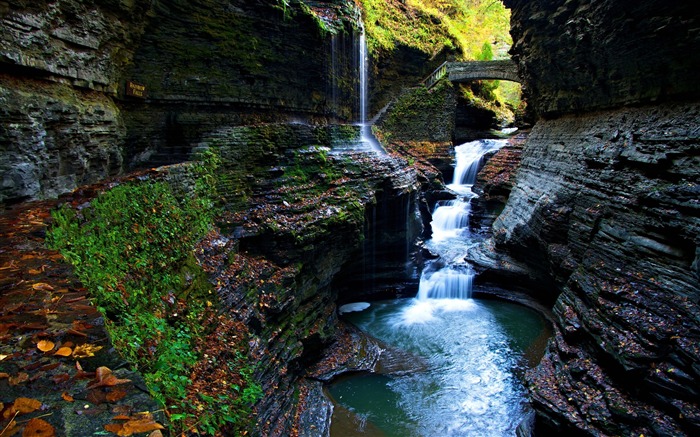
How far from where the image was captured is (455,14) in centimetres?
3175

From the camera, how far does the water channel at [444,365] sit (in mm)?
8281

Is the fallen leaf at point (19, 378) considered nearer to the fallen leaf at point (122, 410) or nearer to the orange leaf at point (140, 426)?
the fallen leaf at point (122, 410)

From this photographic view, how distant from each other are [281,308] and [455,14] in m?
32.1

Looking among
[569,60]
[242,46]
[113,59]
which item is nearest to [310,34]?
[242,46]

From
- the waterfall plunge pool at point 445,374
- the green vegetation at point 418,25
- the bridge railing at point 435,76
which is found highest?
the green vegetation at point 418,25

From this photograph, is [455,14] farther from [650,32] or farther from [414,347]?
[414,347]

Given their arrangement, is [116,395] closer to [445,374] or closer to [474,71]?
[445,374]

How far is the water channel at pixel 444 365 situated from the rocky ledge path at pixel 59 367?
20.4 ft

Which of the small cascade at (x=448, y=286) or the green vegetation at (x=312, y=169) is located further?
the small cascade at (x=448, y=286)

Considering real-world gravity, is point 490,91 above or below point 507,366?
above

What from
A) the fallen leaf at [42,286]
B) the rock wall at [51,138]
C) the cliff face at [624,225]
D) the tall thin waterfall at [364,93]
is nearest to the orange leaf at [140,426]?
the fallen leaf at [42,286]

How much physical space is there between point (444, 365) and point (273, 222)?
6126 mm

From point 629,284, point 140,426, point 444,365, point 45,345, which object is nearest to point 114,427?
point 140,426

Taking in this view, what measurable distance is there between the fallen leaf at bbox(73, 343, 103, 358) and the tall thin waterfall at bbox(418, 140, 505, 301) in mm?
12146
